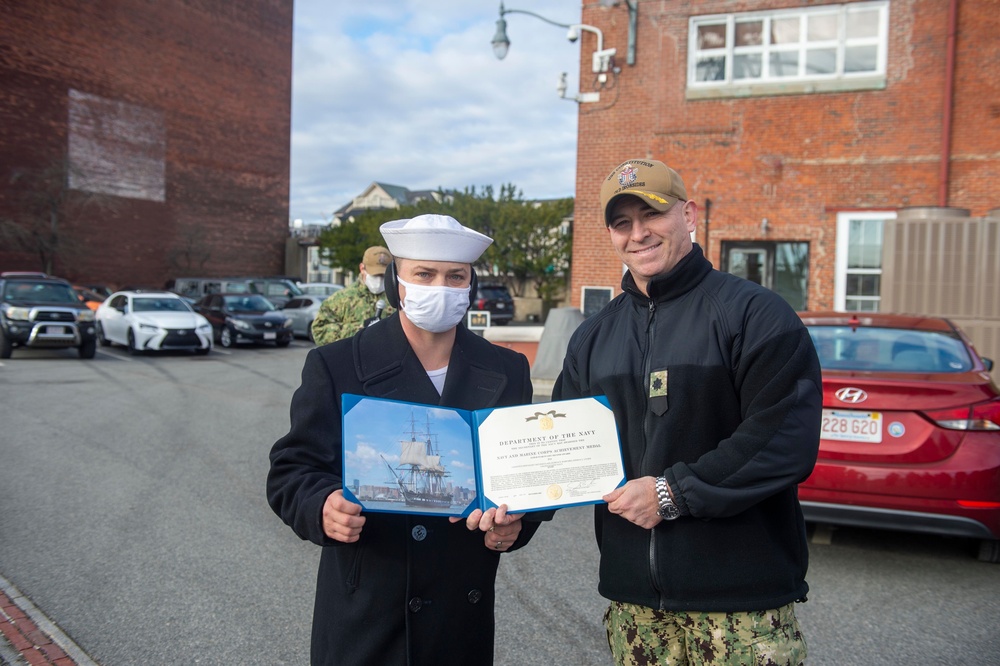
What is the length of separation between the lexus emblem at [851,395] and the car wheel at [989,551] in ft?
4.41

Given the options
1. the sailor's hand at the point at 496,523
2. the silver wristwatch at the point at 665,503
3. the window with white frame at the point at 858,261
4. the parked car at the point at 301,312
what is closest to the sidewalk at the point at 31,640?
the sailor's hand at the point at 496,523

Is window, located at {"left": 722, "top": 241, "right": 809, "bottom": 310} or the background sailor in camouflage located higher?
window, located at {"left": 722, "top": 241, "right": 809, "bottom": 310}

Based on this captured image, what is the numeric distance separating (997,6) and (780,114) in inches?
151

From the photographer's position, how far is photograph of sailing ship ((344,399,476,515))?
1965 mm

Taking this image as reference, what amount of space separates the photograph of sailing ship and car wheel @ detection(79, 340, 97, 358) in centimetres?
1775

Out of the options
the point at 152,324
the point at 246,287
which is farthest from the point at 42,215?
the point at 152,324

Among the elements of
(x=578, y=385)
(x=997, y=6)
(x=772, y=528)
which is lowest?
(x=772, y=528)

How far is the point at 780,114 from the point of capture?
1488cm

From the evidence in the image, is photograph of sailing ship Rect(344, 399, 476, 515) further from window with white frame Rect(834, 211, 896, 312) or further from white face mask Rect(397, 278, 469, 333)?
window with white frame Rect(834, 211, 896, 312)

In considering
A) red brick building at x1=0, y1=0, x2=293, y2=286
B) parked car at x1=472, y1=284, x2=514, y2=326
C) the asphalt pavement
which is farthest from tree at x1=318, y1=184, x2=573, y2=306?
the asphalt pavement

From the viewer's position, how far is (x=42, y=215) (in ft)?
107

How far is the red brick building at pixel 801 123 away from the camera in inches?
546

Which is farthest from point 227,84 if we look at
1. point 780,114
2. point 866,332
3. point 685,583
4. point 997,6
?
point 685,583

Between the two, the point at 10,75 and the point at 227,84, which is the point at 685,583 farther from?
the point at 227,84
